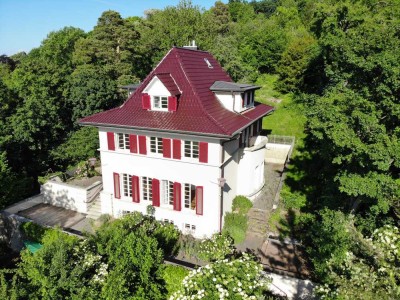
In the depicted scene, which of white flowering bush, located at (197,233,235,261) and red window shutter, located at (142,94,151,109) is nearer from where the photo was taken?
white flowering bush, located at (197,233,235,261)

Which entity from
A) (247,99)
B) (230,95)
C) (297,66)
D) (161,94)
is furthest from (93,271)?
(297,66)

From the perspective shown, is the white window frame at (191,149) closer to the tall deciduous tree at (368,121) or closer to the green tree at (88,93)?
the tall deciduous tree at (368,121)

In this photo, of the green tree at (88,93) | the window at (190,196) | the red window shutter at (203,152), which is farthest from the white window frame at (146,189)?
the green tree at (88,93)

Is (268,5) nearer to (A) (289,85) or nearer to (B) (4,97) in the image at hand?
(A) (289,85)

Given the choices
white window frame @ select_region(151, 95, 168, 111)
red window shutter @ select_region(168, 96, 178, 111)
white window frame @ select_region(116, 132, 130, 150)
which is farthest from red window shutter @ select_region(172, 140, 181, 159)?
white window frame @ select_region(116, 132, 130, 150)

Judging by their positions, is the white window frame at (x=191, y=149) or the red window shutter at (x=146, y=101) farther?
the red window shutter at (x=146, y=101)

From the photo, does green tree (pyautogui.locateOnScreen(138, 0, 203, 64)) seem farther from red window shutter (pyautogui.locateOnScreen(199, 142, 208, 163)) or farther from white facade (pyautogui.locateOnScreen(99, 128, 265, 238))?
red window shutter (pyautogui.locateOnScreen(199, 142, 208, 163))

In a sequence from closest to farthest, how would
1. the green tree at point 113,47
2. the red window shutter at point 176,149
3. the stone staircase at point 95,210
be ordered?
1. the red window shutter at point 176,149
2. the stone staircase at point 95,210
3. the green tree at point 113,47
